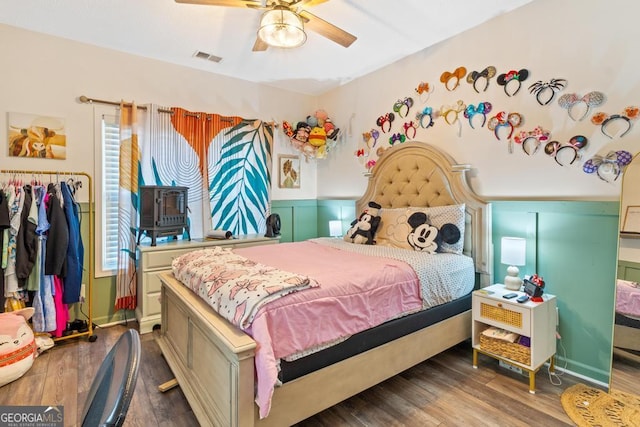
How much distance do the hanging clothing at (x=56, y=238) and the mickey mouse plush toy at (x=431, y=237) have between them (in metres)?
2.82

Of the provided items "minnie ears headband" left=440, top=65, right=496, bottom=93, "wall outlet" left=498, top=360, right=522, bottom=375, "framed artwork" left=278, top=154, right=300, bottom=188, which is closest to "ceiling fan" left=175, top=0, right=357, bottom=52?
"minnie ears headband" left=440, top=65, right=496, bottom=93

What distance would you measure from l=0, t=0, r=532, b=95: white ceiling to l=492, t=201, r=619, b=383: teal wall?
1.63 metres

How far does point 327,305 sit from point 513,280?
5.06ft

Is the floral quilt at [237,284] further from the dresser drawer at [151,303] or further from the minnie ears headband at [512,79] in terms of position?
the minnie ears headband at [512,79]

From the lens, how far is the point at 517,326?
2.18 meters

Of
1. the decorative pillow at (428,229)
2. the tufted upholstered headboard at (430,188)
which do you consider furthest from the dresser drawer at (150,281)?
the tufted upholstered headboard at (430,188)

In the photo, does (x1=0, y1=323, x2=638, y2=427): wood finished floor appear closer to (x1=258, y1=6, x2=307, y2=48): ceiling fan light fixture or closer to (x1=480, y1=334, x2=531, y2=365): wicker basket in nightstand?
(x1=480, y1=334, x2=531, y2=365): wicker basket in nightstand

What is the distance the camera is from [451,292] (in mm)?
2410

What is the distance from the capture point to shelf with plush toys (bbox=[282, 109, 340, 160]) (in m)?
4.18

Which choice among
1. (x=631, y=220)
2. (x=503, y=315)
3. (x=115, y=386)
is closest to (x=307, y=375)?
(x=115, y=386)

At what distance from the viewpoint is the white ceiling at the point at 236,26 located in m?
2.52

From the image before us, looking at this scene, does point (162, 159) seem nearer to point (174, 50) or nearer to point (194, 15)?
point (174, 50)

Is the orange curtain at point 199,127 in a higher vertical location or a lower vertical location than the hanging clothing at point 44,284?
higher

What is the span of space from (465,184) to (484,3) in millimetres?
1377
